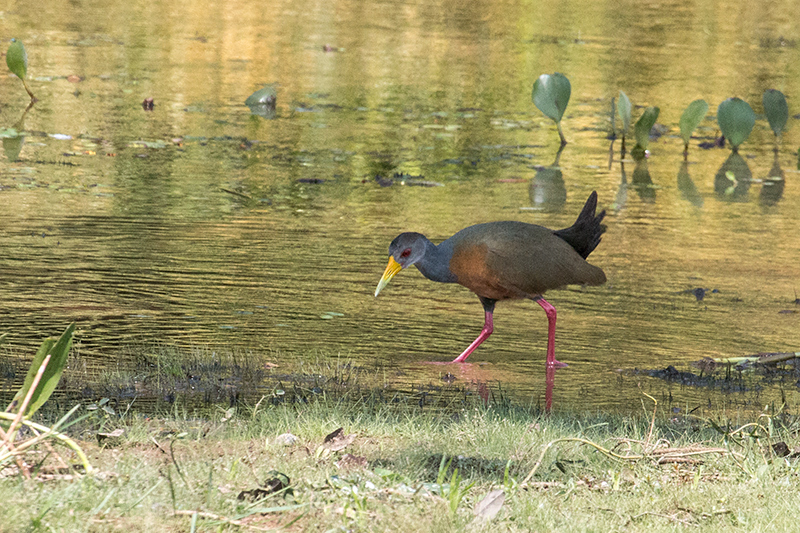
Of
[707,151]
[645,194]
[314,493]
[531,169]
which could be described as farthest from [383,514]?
[707,151]

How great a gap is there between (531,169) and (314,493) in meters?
8.82

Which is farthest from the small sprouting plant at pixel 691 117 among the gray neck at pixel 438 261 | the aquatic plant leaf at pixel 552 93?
the gray neck at pixel 438 261

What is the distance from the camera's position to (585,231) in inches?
283

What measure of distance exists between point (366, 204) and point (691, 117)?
461 centimetres

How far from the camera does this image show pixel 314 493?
3.96 m

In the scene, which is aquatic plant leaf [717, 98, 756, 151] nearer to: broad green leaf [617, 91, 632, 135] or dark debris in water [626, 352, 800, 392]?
broad green leaf [617, 91, 632, 135]

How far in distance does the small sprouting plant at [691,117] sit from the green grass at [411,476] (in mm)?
8196

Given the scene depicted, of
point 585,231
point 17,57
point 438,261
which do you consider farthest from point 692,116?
point 17,57

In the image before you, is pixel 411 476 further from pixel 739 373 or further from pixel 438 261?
pixel 739 373

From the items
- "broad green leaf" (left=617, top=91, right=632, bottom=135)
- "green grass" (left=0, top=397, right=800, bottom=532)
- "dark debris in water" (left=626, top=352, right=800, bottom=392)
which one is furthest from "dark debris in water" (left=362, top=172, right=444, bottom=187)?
"green grass" (left=0, top=397, right=800, bottom=532)

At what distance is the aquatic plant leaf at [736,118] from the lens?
512 inches

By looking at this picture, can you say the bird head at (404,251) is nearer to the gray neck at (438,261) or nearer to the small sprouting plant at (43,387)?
the gray neck at (438,261)

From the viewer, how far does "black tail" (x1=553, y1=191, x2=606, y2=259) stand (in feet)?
23.5

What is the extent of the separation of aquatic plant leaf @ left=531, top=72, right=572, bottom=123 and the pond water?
19.8 inches
